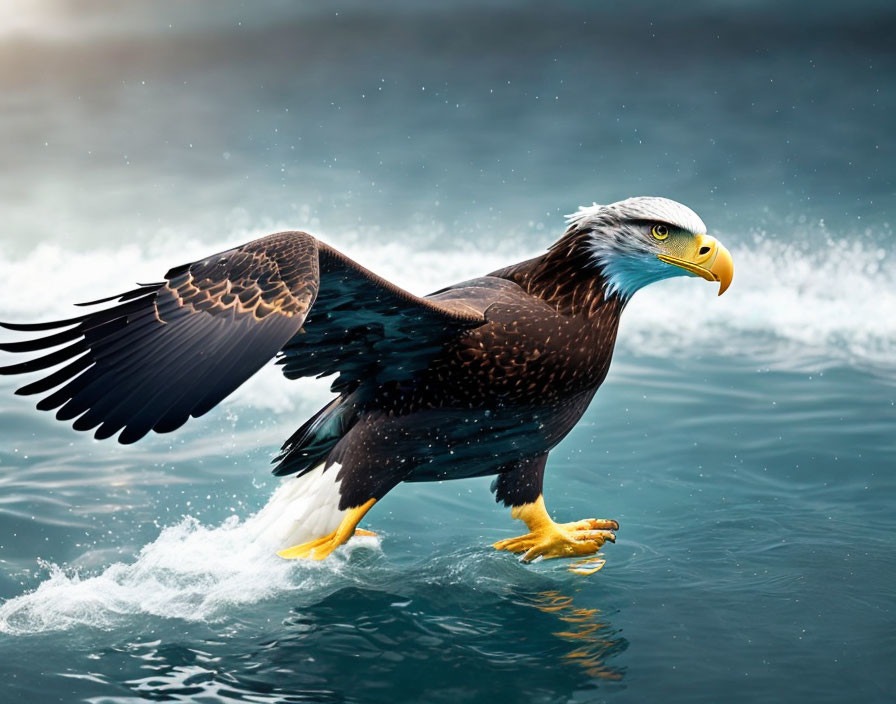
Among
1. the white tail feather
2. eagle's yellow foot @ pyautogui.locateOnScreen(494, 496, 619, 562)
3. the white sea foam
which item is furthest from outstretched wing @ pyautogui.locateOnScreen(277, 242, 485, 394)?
eagle's yellow foot @ pyautogui.locateOnScreen(494, 496, 619, 562)

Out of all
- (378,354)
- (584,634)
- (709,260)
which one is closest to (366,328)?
(378,354)

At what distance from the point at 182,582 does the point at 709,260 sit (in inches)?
115

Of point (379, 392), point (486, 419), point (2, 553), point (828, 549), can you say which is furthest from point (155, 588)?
point (828, 549)

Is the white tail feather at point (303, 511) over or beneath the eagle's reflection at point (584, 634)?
over

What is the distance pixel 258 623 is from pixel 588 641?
4.76ft

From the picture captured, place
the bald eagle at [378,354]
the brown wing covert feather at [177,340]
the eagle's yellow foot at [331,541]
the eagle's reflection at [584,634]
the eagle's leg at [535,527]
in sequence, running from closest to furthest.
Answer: the brown wing covert feather at [177,340] < the bald eagle at [378,354] < the eagle's reflection at [584,634] < the eagle's yellow foot at [331,541] < the eagle's leg at [535,527]

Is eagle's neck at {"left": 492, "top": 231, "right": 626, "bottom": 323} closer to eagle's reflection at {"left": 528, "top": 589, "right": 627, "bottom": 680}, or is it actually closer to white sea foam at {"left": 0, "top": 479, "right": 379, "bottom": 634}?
eagle's reflection at {"left": 528, "top": 589, "right": 627, "bottom": 680}

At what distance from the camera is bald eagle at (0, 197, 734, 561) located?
383 centimetres

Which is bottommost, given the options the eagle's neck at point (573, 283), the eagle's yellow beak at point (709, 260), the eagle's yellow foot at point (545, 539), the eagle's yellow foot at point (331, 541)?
the eagle's yellow foot at point (331, 541)

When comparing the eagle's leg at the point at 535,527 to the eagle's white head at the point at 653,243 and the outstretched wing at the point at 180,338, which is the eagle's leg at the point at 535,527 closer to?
the eagle's white head at the point at 653,243

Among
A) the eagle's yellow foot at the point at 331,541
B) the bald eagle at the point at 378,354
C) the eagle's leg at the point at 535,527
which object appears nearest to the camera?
the bald eagle at the point at 378,354

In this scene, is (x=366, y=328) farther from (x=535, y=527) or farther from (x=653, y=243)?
(x=535, y=527)

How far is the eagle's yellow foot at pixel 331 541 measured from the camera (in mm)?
4844

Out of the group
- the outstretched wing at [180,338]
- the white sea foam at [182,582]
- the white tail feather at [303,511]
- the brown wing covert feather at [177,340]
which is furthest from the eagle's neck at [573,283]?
the white sea foam at [182,582]
